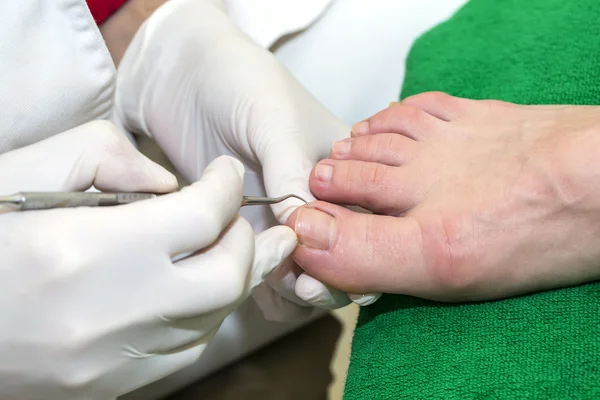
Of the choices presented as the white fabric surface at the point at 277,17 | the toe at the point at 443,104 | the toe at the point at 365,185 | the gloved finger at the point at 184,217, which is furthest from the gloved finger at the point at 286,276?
the white fabric surface at the point at 277,17

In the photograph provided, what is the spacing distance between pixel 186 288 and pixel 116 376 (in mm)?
125

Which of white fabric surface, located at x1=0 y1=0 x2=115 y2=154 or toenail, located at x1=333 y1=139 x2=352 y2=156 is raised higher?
white fabric surface, located at x1=0 y1=0 x2=115 y2=154

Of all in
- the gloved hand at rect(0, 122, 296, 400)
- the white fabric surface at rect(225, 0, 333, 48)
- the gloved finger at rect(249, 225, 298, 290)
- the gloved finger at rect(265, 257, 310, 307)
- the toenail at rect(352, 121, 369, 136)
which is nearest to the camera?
the gloved hand at rect(0, 122, 296, 400)

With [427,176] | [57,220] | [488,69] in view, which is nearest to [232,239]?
[57,220]

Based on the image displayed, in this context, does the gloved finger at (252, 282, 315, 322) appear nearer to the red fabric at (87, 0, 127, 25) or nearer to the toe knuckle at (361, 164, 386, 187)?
the toe knuckle at (361, 164, 386, 187)

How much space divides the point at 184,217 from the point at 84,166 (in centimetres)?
15

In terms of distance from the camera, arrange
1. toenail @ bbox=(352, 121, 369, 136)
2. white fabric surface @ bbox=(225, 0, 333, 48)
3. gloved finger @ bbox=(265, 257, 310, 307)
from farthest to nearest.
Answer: white fabric surface @ bbox=(225, 0, 333, 48)
toenail @ bbox=(352, 121, 369, 136)
gloved finger @ bbox=(265, 257, 310, 307)

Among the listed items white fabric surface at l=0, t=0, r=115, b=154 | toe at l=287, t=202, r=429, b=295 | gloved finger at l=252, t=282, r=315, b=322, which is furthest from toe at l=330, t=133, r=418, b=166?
white fabric surface at l=0, t=0, r=115, b=154

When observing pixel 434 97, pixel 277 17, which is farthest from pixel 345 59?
pixel 434 97

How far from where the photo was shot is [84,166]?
22.4 inches

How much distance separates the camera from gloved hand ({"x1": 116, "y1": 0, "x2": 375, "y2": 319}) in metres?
0.74

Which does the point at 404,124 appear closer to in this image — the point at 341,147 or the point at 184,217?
the point at 341,147

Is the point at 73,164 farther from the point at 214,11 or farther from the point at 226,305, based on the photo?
the point at 214,11

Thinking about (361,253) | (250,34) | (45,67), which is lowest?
(361,253)
